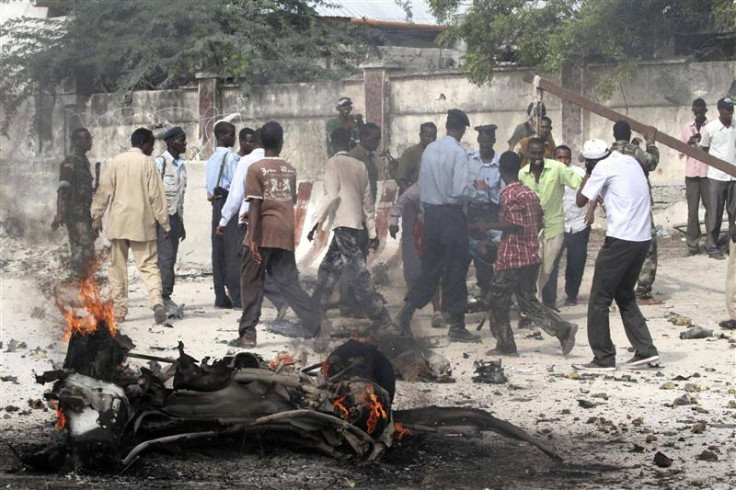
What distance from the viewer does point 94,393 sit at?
5711 millimetres

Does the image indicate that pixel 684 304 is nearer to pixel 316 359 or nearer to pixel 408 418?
pixel 316 359

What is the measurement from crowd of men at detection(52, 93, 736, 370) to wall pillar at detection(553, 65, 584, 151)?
495 cm

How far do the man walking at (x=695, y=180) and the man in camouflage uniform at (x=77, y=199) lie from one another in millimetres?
7413

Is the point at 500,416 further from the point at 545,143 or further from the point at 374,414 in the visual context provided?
the point at 545,143

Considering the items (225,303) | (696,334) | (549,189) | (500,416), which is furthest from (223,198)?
(500,416)

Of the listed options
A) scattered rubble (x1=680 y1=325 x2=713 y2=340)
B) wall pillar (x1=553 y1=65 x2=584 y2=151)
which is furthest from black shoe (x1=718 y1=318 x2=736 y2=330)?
wall pillar (x1=553 y1=65 x2=584 y2=151)

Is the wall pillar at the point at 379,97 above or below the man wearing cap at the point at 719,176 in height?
above

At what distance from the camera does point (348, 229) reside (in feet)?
35.3

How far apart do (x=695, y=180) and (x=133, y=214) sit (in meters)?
7.58

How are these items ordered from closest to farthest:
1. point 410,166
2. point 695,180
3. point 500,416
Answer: point 500,416 < point 410,166 < point 695,180

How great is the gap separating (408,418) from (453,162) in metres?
4.56

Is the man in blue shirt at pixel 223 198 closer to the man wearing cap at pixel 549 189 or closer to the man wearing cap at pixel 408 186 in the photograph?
the man wearing cap at pixel 408 186

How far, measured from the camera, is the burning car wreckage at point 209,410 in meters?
5.70

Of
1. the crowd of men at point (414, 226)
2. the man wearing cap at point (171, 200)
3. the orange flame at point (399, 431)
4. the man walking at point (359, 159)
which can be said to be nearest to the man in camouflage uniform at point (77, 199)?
the crowd of men at point (414, 226)
